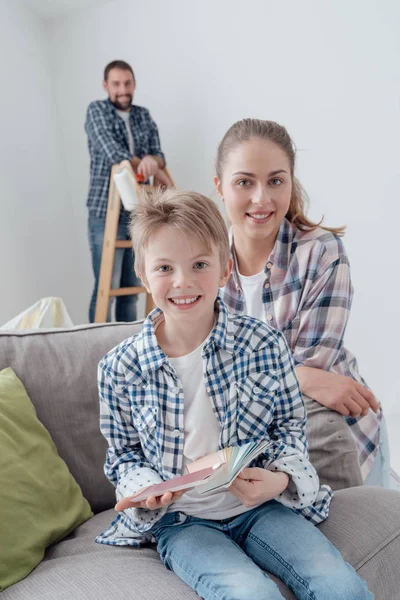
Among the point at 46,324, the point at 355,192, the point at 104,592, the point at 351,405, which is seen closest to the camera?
the point at 104,592

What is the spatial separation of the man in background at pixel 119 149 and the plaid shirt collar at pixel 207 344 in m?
2.24

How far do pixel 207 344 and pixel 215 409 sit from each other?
12 cm

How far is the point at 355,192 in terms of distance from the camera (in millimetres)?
3074

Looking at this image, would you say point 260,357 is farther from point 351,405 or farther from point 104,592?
point 104,592

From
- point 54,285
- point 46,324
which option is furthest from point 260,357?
point 54,285

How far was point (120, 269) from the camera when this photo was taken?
342 cm

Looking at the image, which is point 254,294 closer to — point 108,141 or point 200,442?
point 200,442

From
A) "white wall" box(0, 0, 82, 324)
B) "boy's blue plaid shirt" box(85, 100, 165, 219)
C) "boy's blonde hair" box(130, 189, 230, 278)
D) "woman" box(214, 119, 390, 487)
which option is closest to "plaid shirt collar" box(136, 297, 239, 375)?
"boy's blonde hair" box(130, 189, 230, 278)

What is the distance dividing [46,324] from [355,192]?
178 cm

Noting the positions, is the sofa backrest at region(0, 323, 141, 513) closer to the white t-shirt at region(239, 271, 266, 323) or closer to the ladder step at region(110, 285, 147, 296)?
the white t-shirt at region(239, 271, 266, 323)

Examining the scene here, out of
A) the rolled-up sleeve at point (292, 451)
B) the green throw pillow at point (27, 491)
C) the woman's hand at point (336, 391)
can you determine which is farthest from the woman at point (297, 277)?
the green throw pillow at point (27, 491)

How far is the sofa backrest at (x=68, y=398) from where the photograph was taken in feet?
4.54

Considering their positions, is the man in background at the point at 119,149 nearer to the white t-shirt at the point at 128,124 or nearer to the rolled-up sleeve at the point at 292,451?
the white t-shirt at the point at 128,124

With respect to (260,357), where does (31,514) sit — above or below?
below
